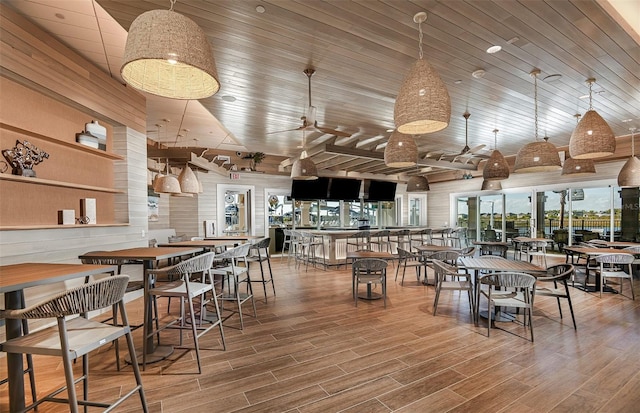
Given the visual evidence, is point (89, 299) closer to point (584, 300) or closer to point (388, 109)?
point (388, 109)

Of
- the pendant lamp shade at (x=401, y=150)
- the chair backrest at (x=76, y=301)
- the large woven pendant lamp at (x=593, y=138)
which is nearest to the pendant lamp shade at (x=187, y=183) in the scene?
the pendant lamp shade at (x=401, y=150)

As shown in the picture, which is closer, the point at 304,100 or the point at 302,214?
the point at 304,100

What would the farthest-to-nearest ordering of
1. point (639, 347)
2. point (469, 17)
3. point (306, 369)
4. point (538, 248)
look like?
1. point (538, 248)
2. point (639, 347)
3. point (469, 17)
4. point (306, 369)

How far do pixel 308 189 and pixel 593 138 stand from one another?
7824mm

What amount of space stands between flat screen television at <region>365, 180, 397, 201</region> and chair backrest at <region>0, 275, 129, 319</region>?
34.7ft

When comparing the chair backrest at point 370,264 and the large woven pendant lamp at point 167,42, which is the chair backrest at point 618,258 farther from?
the large woven pendant lamp at point 167,42

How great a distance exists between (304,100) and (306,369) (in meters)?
3.83

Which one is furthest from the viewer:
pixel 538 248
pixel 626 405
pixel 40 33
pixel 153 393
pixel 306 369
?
pixel 538 248

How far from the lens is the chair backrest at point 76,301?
4.90 ft

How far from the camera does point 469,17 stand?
2.87 metres

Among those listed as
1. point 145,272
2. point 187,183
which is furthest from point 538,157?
point 187,183

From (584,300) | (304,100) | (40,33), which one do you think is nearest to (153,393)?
(40,33)

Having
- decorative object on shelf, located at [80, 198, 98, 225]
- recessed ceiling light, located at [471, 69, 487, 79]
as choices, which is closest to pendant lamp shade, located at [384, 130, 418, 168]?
recessed ceiling light, located at [471, 69, 487, 79]

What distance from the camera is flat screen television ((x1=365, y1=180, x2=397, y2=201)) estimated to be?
38.9 ft
